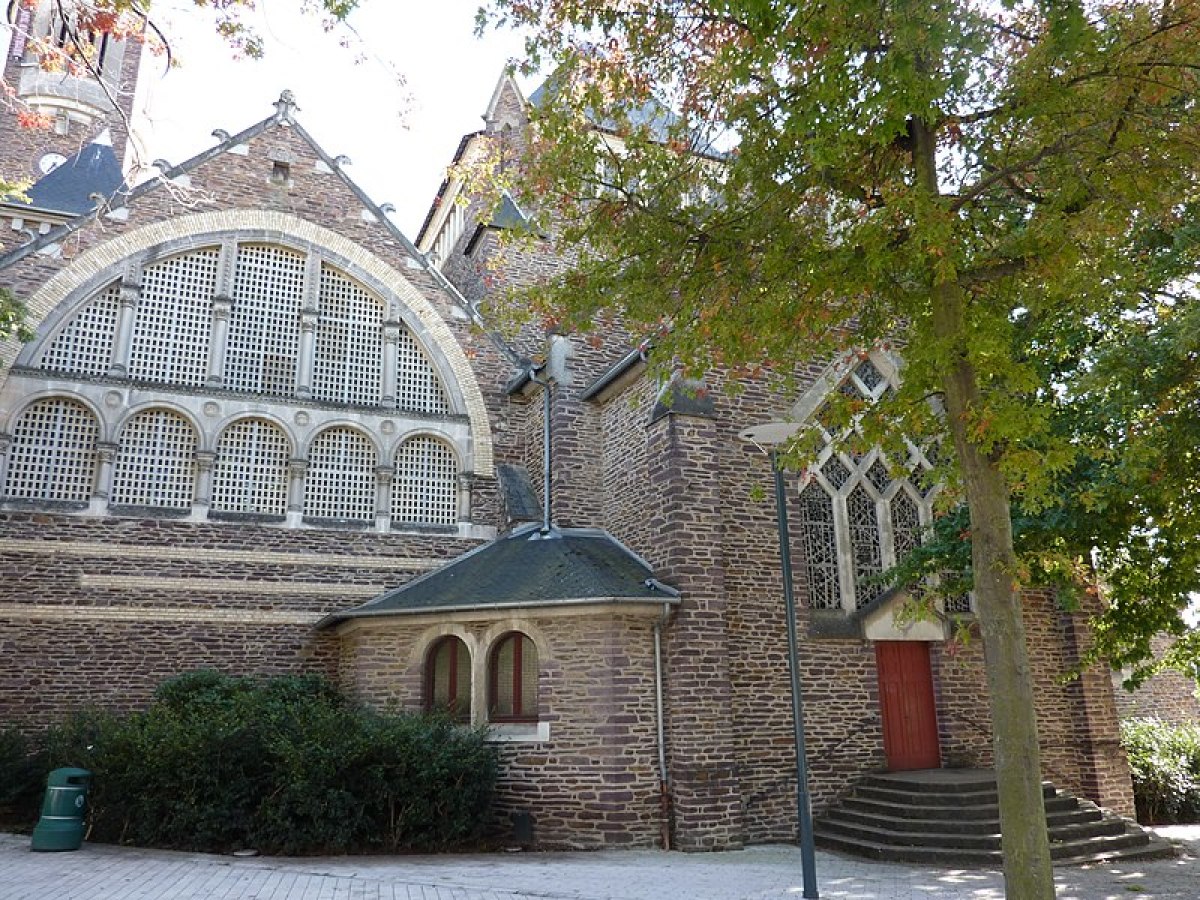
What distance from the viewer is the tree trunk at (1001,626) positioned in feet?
21.2

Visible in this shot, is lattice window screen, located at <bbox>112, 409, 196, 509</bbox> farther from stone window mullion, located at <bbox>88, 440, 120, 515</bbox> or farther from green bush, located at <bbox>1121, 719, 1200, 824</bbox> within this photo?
green bush, located at <bbox>1121, 719, 1200, 824</bbox>

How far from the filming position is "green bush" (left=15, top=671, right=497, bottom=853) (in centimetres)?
1083

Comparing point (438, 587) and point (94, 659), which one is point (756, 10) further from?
point (94, 659)

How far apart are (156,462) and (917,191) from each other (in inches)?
471

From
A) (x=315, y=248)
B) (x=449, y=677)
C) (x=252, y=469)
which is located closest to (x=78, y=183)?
(x=315, y=248)

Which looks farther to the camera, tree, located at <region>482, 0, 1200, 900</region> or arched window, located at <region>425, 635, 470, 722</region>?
arched window, located at <region>425, 635, 470, 722</region>

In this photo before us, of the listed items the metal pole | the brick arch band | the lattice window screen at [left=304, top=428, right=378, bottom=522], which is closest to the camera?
the metal pole

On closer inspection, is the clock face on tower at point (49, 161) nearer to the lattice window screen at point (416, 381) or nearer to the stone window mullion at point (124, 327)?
the stone window mullion at point (124, 327)

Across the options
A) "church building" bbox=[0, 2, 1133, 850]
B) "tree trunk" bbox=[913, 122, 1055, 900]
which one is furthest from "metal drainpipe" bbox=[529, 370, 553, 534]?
"tree trunk" bbox=[913, 122, 1055, 900]

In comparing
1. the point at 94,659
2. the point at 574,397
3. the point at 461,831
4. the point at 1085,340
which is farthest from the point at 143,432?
the point at 1085,340

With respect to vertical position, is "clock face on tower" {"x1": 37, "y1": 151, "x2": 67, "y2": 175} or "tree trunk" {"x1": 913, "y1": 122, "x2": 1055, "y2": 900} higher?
"clock face on tower" {"x1": 37, "y1": 151, "x2": 67, "y2": 175}

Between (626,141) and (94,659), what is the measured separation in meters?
10.5

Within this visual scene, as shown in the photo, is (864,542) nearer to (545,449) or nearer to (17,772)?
(545,449)

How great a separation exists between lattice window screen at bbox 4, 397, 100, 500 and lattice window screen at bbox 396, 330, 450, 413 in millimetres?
4762
